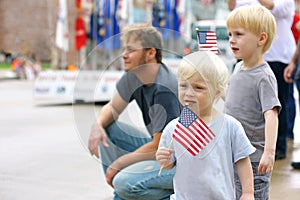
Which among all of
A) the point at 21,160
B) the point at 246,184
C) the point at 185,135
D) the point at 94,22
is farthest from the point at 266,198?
the point at 94,22

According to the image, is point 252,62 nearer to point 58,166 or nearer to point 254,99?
point 254,99

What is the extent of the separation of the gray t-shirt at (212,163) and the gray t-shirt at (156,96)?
0.49 meters

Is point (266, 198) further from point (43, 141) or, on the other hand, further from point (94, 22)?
point (94, 22)

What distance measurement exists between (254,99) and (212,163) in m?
0.87

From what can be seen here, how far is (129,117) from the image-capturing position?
3779mm

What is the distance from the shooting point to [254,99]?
3.27 metres

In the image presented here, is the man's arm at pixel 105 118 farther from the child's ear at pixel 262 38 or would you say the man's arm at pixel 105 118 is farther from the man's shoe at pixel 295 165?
the man's shoe at pixel 295 165

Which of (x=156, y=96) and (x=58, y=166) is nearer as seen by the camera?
(x=156, y=96)

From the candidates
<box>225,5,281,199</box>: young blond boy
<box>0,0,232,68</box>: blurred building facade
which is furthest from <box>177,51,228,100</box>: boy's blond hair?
<box>0,0,232,68</box>: blurred building facade

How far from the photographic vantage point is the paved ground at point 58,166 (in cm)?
437

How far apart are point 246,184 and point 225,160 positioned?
147 millimetres

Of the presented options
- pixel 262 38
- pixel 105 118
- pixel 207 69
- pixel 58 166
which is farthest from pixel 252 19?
pixel 58 166

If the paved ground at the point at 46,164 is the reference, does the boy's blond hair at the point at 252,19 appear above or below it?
above

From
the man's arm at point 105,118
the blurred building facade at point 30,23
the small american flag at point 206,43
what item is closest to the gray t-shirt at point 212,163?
the small american flag at point 206,43
